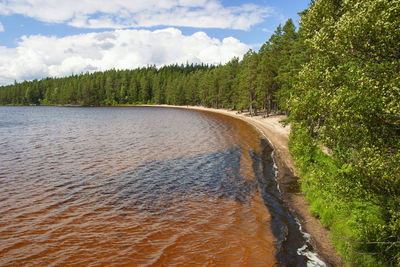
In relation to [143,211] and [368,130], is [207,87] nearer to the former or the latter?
[143,211]

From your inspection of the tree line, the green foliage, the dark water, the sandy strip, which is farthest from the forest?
the tree line

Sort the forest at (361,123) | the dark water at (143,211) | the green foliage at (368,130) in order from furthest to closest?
the dark water at (143,211) → the forest at (361,123) → the green foliage at (368,130)

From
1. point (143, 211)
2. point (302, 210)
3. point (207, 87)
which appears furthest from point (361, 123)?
point (207, 87)

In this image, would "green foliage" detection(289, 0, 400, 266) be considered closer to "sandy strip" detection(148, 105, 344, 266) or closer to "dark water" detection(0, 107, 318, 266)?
"sandy strip" detection(148, 105, 344, 266)

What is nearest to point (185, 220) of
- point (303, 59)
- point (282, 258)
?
point (282, 258)

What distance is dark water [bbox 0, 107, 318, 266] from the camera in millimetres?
12391

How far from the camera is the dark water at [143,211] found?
12.4 metres

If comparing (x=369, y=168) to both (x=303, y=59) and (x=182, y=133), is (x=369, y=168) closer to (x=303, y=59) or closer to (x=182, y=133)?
(x=303, y=59)

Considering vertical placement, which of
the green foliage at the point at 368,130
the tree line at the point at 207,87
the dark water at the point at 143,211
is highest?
the tree line at the point at 207,87

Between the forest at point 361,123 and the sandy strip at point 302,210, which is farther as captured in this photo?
the sandy strip at point 302,210

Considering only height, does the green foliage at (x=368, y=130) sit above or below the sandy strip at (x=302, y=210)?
above

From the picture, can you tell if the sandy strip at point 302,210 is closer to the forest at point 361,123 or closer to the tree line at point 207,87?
the forest at point 361,123

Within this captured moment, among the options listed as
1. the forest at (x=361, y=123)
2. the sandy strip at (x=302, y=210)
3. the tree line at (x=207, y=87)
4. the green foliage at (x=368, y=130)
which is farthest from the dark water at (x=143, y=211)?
the tree line at (x=207, y=87)

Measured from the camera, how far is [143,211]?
16922mm
